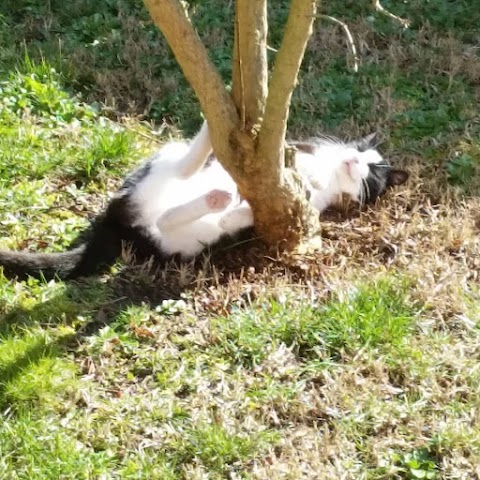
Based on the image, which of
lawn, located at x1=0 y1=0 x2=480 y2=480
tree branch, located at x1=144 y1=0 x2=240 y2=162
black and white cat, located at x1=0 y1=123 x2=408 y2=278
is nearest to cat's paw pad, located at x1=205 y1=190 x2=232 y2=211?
black and white cat, located at x1=0 y1=123 x2=408 y2=278

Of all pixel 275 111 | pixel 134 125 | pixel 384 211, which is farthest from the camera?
pixel 134 125

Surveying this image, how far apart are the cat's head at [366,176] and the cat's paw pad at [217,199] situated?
0.75 metres

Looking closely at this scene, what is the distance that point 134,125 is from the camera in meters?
4.02

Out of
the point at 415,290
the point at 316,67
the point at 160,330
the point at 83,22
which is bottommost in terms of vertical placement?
the point at 415,290

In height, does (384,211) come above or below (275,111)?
below

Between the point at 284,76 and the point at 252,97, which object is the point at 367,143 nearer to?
the point at 252,97

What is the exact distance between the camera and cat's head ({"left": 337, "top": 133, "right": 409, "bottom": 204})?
361 cm

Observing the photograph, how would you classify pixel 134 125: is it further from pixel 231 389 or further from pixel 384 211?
pixel 231 389

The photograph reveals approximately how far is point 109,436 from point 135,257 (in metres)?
0.94

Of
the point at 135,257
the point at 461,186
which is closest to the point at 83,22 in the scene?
the point at 135,257

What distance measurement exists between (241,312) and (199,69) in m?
0.87

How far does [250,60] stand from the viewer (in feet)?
9.43

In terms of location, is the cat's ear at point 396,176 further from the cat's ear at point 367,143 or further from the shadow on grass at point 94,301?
the shadow on grass at point 94,301

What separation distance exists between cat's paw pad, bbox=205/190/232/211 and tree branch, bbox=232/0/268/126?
0.30 m
